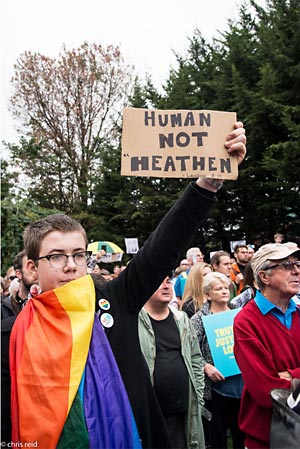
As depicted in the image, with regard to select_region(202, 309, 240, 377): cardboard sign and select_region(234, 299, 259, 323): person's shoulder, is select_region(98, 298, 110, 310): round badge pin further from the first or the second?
select_region(202, 309, 240, 377): cardboard sign

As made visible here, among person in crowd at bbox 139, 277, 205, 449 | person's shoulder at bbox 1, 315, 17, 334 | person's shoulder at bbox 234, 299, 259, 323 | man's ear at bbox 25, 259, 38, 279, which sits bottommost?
person in crowd at bbox 139, 277, 205, 449

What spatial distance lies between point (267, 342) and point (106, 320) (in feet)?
4.40

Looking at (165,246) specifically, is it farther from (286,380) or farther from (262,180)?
(262,180)

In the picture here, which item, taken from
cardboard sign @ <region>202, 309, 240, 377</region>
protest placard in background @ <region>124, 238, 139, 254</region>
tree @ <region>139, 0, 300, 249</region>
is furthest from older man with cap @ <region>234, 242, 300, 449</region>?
tree @ <region>139, 0, 300, 249</region>

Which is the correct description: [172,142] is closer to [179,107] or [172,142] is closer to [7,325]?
[7,325]

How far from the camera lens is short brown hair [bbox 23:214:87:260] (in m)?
2.17

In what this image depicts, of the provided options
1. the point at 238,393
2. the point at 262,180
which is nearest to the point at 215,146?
the point at 238,393

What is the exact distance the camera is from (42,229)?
219cm

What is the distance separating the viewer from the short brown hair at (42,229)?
217 cm

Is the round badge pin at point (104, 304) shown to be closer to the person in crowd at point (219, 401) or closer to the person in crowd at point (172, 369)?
the person in crowd at point (172, 369)

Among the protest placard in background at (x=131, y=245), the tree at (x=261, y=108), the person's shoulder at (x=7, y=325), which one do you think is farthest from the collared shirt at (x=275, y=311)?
the tree at (x=261, y=108)

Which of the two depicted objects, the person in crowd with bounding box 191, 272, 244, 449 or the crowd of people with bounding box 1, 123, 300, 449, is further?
the person in crowd with bounding box 191, 272, 244, 449

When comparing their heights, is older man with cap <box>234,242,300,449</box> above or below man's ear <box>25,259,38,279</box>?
below

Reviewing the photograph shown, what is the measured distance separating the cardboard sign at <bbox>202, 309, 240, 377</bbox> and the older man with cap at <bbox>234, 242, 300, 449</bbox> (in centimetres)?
141
